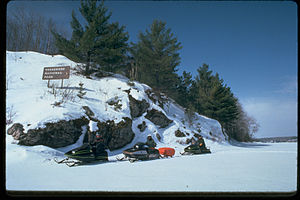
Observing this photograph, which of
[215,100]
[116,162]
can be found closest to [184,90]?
[215,100]

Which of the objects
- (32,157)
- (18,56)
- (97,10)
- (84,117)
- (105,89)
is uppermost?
(97,10)

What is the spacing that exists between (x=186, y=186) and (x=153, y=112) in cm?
911

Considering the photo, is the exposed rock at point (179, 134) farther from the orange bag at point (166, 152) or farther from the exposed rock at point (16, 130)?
the exposed rock at point (16, 130)

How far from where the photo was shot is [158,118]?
1164cm

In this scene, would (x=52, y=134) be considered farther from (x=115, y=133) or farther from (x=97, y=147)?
(x=115, y=133)

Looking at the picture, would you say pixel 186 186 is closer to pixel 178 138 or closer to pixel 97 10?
pixel 178 138

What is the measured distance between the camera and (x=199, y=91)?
20859 millimetres

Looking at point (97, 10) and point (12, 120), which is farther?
point (97, 10)

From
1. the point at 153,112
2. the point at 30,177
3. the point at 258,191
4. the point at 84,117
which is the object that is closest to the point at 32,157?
the point at 30,177

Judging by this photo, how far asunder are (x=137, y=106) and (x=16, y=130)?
6.76m

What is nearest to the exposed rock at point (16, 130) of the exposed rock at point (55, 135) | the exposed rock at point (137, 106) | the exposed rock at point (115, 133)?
the exposed rock at point (55, 135)

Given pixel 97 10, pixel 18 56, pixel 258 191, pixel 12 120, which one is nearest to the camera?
pixel 258 191

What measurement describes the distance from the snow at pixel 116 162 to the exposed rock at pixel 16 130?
0.58ft

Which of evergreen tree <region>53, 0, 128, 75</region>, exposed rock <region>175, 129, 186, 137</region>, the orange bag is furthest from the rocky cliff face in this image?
evergreen tree <region>53, 0, 128, 75</region>
